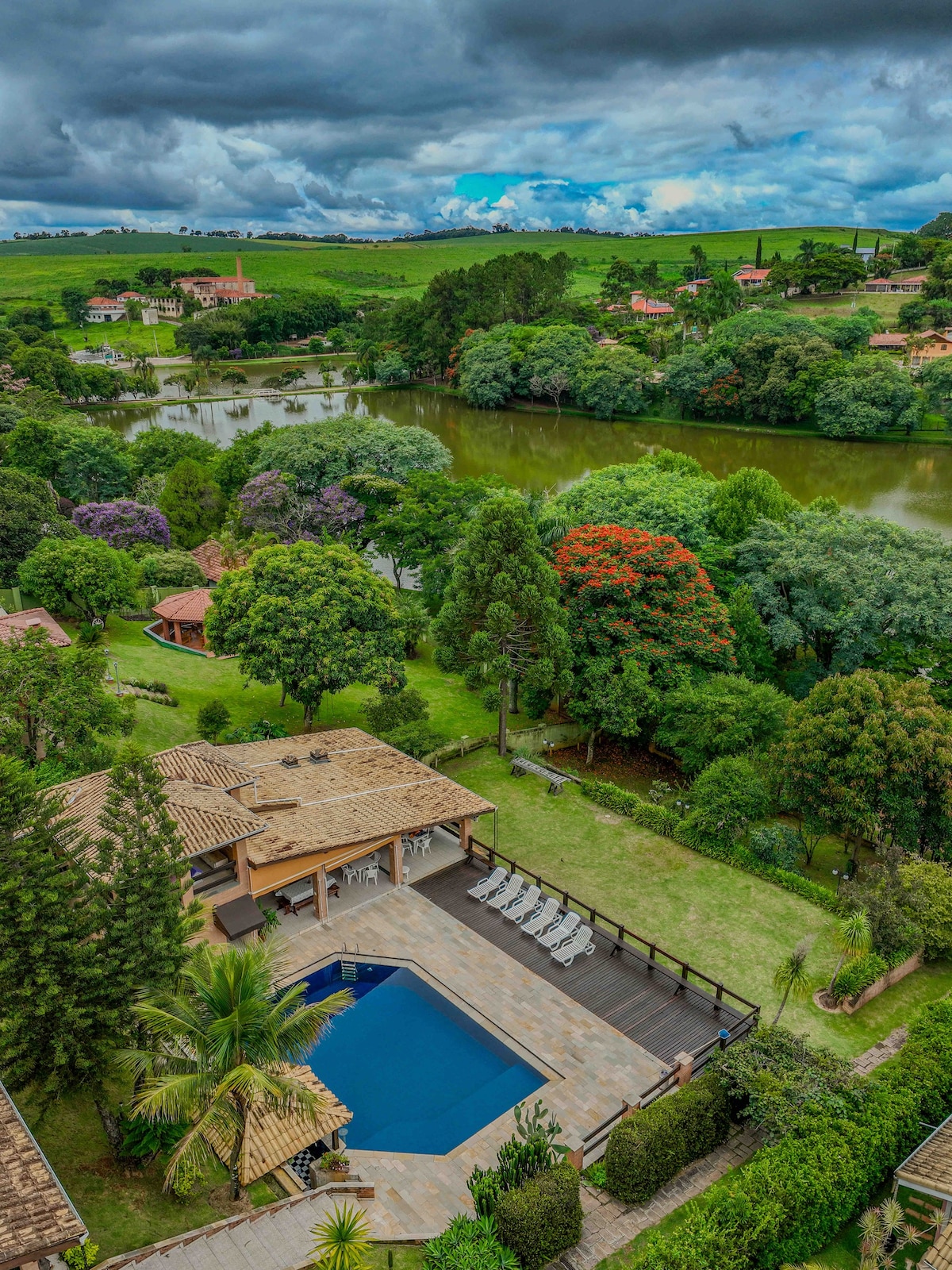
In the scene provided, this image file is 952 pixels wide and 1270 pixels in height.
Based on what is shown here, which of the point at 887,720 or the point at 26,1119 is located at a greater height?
the point at 887,720

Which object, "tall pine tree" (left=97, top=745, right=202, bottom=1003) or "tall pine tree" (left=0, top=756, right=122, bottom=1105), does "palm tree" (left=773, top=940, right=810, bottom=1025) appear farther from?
"tall pine tree" (left=0, top=756, right=122, bottom=1105)

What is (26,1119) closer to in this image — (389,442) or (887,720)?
(887,720)

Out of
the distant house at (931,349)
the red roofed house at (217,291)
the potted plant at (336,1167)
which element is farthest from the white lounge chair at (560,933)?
the red roofed house at (217,291)

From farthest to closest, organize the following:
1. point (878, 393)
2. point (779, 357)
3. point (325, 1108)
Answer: point (779, 357), point (878, 393), point (325, 1108)

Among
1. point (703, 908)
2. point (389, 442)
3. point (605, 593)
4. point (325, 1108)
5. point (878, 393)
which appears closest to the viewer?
point (325, 1108)

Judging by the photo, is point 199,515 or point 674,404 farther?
point 674,404

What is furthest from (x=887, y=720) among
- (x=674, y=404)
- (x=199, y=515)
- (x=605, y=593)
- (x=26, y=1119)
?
(x=674, y=404)

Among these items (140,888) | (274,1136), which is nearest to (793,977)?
(274,1136)

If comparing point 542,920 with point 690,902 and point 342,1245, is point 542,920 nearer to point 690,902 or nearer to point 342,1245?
point 690,902

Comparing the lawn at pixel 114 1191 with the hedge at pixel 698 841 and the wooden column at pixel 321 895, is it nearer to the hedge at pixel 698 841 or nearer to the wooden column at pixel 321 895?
the wooden column at pixel 321 895
